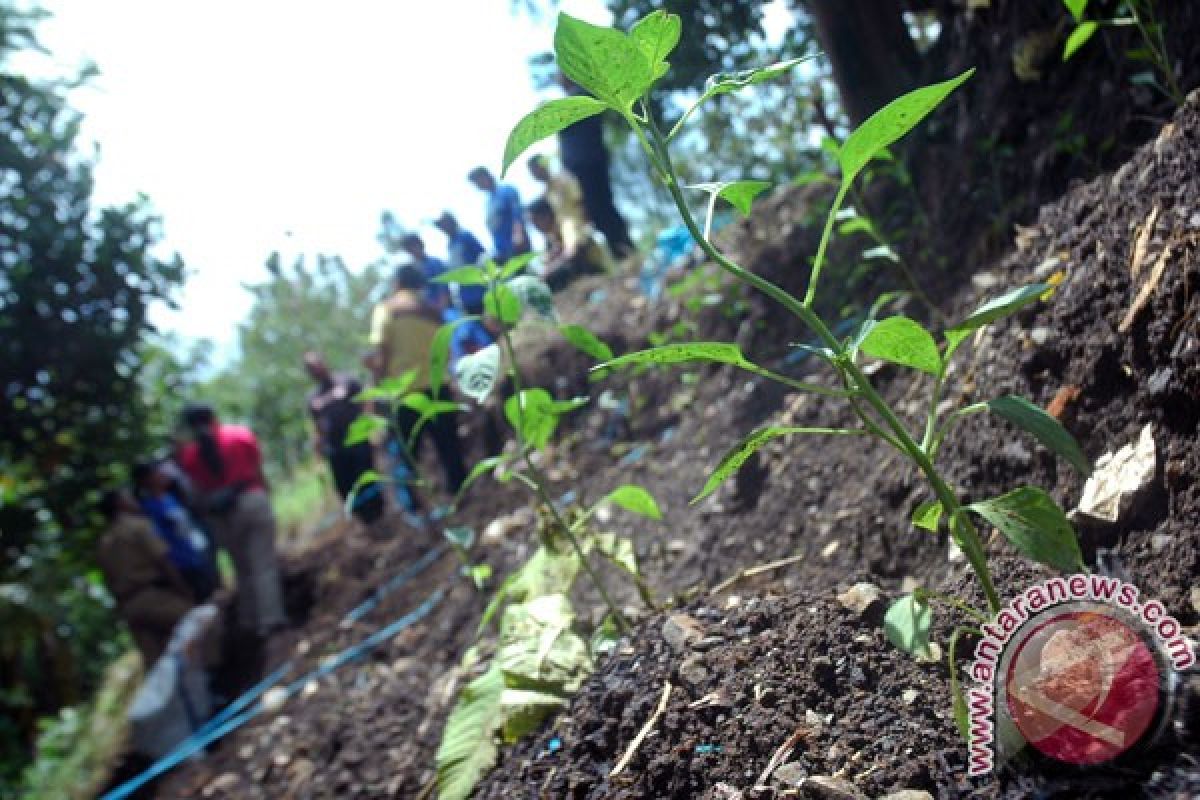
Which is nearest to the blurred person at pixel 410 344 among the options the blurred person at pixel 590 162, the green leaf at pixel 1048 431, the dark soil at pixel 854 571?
the blurred person at pixel 590 162

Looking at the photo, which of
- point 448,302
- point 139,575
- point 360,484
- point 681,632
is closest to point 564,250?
point 448,302

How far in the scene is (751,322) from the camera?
152 inches

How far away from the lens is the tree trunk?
3295 millimetres

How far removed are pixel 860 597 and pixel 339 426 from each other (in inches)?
210

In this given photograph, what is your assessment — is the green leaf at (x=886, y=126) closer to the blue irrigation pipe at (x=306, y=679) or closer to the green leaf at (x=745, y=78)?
the green leaf at (x=745, y=78)

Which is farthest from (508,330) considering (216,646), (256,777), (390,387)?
(216,646)

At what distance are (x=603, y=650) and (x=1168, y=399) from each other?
3.85 ft

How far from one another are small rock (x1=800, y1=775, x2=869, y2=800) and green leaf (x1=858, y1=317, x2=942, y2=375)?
20.4 inches

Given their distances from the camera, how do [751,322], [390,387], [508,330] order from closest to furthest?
[508,330] < [390,387] < [751,322]

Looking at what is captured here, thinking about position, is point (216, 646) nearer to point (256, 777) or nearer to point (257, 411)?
point (256, 777)

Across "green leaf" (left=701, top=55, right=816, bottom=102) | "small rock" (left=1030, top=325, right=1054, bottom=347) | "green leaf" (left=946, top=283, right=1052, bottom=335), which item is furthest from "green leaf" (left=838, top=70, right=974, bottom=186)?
"small rock" (left=1030, top=325, right=1054, bottom=347)

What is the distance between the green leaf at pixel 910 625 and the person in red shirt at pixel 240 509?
5.41 metres

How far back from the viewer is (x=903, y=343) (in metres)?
1.12

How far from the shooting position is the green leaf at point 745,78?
3.68 ft
